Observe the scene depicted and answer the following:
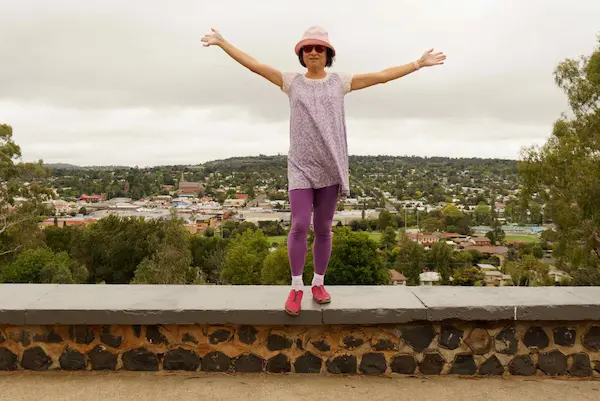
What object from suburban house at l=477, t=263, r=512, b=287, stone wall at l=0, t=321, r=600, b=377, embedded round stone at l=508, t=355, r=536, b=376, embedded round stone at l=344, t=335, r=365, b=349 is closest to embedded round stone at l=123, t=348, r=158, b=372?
stone wall at l=0, t=321, r=600, b=377

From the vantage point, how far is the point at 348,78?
339 cm

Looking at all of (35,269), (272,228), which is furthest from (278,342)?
(272,228)

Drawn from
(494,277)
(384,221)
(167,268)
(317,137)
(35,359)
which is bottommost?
(494,277)

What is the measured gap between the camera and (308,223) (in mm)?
3295

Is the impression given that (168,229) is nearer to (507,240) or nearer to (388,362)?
(388,362)

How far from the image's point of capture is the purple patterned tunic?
10.5ft

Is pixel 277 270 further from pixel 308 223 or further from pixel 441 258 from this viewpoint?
pixel 308 223

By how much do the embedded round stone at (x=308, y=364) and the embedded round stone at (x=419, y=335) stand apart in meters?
0.57

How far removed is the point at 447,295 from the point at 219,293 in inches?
60.7

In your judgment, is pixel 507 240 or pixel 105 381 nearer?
pixel 105 381

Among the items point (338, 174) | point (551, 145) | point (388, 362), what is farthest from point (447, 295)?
point (551, 145)

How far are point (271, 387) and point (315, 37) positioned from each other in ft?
6.98

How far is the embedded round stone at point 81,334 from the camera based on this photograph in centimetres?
333

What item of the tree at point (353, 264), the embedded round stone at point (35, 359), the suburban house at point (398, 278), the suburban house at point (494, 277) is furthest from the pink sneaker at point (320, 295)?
the suburban house at point (398, 278)
